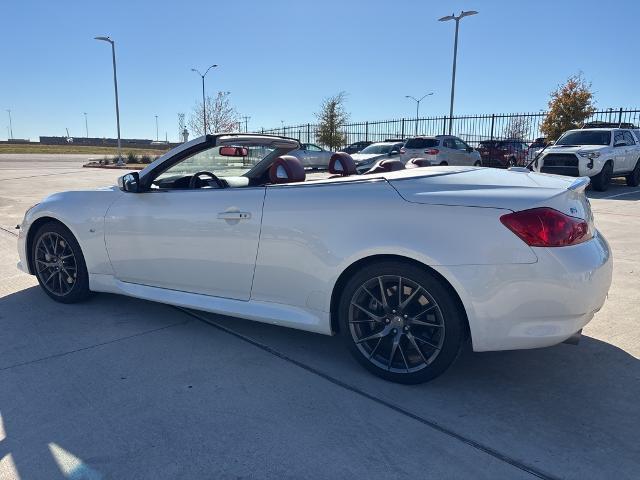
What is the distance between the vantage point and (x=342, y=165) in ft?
13.2

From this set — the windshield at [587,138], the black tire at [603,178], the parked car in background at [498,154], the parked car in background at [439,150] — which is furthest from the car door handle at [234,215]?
the parked car in background at [498,154]

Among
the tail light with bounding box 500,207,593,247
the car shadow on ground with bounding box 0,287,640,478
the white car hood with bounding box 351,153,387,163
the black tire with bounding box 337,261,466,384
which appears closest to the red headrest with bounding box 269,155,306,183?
the black tire with bounding box 337,261,466,384

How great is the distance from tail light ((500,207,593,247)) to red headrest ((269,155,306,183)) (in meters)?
1.59

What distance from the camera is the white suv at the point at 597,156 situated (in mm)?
14305

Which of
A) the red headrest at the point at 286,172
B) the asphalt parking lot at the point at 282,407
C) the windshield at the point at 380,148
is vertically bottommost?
the asphalt parking lot at the point at 282,407

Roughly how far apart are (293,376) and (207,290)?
96 cm

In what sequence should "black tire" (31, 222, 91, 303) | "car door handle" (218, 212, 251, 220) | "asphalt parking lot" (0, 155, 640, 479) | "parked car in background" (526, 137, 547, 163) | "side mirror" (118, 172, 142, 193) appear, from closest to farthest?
"asphalt parking lot" (0, 155, 640, 479), "car door handle" (218, 212, 251, 220), "side mirror" (118, 172, 142, 193), "black tire" (31, 222, 91, 303), "parked car in background" (526, 137, 547, 163)

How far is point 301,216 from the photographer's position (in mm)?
3279

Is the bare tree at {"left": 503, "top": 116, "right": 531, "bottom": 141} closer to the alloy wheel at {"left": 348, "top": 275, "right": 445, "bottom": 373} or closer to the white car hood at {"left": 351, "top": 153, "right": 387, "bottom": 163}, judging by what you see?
the white car hood at {"left": 351, "top": 153, "right": 387, "bottom": 163}

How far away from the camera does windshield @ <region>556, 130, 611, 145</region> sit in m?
15.2

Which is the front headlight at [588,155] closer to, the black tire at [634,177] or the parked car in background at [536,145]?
the black tire at [634,177]

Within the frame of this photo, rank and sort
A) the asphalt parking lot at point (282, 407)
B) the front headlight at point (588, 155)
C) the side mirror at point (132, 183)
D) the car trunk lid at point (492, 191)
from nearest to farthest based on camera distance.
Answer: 1. the asphalt parking lot at point (282, 407)
2. the car trunk lid at point (492, 191)
3. the side mirror at point (132, 183)
4. the front headlight at point (588, 155)

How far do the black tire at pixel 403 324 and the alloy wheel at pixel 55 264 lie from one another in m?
2.54

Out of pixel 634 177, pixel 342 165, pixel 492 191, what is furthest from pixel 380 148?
pixel 492 191
